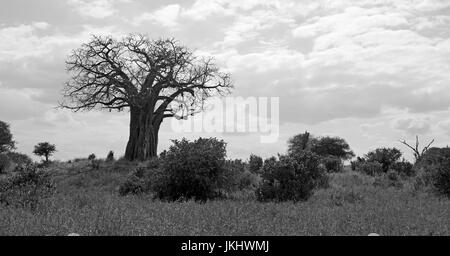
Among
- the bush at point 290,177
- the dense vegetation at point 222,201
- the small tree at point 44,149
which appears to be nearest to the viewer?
the dense vegetation at point 222,201

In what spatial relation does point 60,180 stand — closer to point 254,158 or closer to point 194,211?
point 254,158

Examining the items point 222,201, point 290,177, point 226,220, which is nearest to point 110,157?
point 290,177

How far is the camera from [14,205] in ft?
43.2

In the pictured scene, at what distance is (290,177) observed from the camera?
17.6m

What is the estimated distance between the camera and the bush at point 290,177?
17234 mm

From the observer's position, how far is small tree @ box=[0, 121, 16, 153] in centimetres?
5693

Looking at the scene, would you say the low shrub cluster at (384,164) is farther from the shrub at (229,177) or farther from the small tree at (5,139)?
the small tree at (5,139)

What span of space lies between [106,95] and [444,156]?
2484 centimetres

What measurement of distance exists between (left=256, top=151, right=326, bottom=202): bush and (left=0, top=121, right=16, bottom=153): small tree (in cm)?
4630

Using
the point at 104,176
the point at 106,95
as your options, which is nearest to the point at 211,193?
the point at 104,176

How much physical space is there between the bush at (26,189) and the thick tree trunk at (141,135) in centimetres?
2059

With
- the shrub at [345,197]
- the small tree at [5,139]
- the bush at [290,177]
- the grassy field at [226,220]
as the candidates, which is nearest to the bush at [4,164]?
the small tree at [5,139]

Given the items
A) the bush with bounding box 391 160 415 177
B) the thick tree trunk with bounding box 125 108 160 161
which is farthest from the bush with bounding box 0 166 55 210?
the bush with bounding box 391 160 415 177

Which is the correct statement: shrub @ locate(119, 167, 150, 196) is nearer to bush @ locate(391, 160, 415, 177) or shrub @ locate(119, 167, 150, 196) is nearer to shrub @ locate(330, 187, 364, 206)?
shrub @ locate(330, 187, 364, 206)
